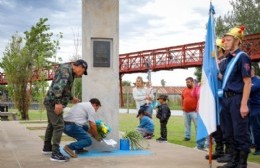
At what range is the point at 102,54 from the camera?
28.0ft

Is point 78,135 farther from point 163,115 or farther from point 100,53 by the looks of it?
point 163,115

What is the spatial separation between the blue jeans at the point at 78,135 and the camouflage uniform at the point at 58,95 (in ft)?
1.06

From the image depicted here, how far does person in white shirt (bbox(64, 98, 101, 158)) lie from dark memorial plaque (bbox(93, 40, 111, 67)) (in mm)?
818

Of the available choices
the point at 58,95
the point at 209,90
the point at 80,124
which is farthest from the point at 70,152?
the point at 209,90

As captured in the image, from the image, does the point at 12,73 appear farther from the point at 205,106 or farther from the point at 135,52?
the point at 205,106

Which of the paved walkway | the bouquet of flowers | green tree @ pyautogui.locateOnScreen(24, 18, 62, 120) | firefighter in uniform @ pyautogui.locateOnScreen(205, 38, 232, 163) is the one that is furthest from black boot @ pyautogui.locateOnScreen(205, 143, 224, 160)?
green tree @ pyautogui.locateOnScreen(24, 18, 62, 120)

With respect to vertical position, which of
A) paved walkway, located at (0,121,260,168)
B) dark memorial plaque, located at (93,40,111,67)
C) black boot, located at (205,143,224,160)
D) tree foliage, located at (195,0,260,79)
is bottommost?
paved walkway, located at (0,121,260,168)

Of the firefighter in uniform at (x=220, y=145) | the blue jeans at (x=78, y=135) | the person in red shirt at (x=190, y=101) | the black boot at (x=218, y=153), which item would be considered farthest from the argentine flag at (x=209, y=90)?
the person in red shirt at (x=190, y=101)

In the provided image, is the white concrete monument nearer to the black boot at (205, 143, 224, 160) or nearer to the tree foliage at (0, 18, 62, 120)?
the black boot at (205, 143, 224, 160)

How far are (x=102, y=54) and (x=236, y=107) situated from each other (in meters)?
3.14

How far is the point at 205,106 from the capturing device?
663cm

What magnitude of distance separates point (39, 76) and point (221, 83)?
15.2 meters

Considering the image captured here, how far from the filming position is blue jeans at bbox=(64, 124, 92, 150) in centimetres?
782

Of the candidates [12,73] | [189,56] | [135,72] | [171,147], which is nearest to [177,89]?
[135,72]
